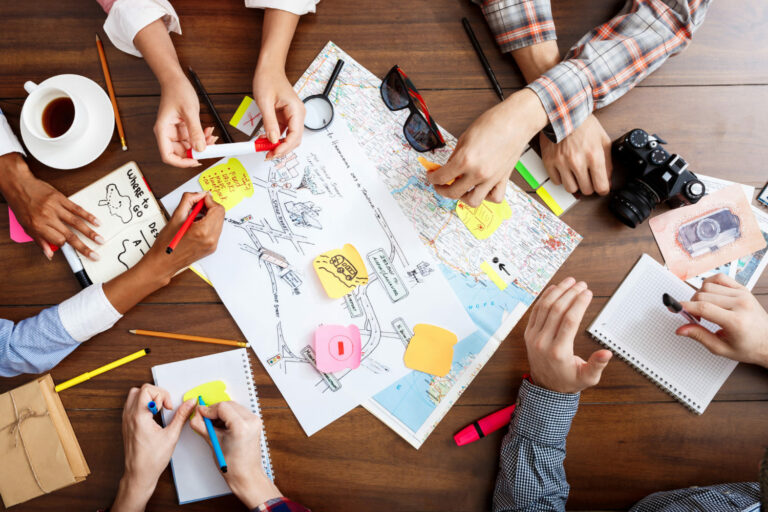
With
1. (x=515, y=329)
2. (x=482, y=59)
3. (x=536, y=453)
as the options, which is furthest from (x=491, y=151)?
(x=536, y=453)

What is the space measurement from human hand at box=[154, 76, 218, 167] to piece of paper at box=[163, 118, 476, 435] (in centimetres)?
9

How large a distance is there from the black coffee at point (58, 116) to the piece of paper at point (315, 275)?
0.86 ft

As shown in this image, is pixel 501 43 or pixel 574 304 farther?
pixel 501 43

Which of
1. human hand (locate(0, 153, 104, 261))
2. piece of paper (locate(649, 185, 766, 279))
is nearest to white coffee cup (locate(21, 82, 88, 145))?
human hand (locate(0, 153, 104, 261))

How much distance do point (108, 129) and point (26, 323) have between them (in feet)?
1.49

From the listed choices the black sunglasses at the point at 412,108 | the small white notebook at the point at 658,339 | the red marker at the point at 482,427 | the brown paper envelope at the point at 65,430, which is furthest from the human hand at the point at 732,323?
the brown paper envelope at the point at 65,430

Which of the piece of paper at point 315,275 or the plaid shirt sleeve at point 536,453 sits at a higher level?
the piece of paper at point 315,275

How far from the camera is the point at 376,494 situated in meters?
→ 0.99

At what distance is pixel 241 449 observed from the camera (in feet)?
3.01

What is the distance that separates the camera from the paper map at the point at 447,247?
98 cm

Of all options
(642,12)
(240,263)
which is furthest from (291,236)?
→ (642,12)

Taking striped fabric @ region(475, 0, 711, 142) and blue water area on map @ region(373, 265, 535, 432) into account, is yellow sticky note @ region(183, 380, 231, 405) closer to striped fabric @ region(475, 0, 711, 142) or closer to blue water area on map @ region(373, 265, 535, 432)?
blue water area on map @ region(373, 265, 535, 432)

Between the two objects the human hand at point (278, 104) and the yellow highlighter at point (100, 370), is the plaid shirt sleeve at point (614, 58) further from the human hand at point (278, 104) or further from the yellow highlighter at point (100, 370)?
the yellow highlighter at point (100, 370)

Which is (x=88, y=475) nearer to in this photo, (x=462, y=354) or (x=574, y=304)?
(x=462, y=354)
